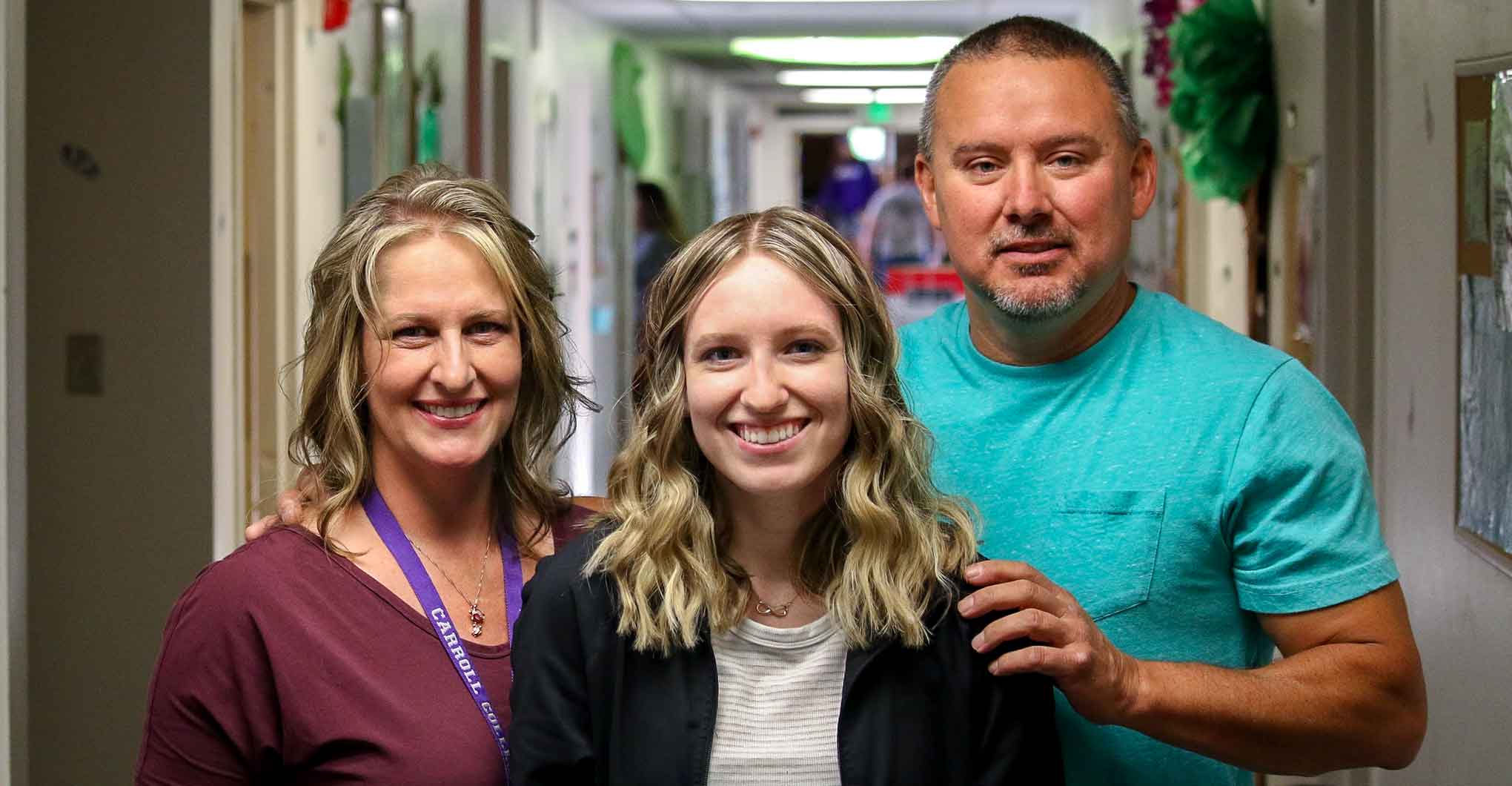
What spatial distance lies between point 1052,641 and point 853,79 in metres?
12.4

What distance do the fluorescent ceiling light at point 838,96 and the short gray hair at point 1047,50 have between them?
13.0 metres

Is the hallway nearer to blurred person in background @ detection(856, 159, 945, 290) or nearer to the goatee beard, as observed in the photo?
the goatee beard

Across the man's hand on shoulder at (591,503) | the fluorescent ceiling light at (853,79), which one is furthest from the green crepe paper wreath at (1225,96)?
the fluorescent ceiling light at (853,79)

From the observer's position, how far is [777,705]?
Answer: 5.19 feet

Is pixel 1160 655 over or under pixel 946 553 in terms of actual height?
under

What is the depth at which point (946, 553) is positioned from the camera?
5.41 ft

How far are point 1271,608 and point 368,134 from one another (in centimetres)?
393

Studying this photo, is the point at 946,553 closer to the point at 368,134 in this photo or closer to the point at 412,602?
the point at 412,602

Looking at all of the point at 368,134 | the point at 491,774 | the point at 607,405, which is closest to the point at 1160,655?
the point at 491,774

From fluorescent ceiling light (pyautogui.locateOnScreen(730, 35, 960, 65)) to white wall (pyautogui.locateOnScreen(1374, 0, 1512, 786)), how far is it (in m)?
7.72

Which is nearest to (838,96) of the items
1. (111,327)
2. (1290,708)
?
(111,327)

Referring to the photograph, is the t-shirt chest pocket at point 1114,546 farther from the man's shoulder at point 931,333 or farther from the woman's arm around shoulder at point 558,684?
the woman's arm around shoulder at point 558,684

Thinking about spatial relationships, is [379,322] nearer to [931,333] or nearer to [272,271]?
[931,333]

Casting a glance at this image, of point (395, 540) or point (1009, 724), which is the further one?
point (395, 540)
